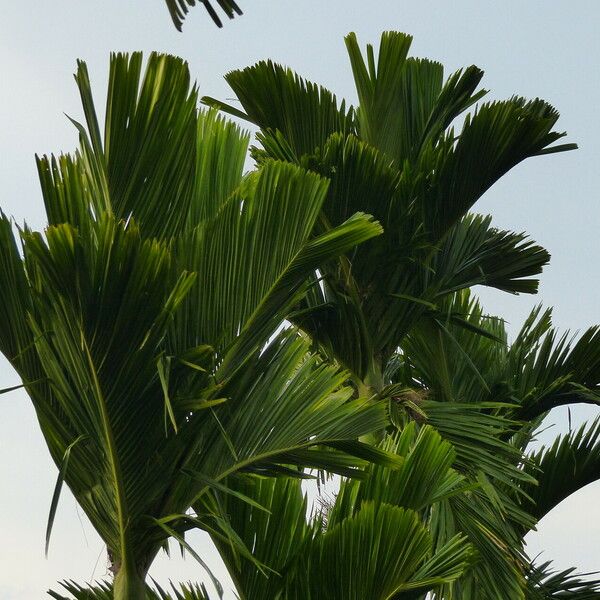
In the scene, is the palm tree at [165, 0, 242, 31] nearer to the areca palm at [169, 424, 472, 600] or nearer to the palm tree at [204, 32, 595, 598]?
the areca palm at [169, 424, 472, 600]

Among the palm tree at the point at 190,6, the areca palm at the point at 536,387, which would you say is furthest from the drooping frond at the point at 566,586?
the palm tree at the point at 190,6

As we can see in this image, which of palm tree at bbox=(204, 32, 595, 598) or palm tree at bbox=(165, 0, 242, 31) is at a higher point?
palm tree at bbox=(204, 32, 595, 598)

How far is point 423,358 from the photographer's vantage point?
20.3 ft

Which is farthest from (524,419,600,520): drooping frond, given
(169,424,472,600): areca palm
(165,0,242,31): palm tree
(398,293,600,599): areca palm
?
(165,0,242,31): palm tree

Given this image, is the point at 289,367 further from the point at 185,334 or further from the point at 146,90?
the point at 146,90

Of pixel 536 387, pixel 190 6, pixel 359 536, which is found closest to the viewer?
pixel 190 6

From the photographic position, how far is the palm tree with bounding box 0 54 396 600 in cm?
316

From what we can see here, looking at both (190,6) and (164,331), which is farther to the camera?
(164,331)

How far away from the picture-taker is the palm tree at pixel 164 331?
3156 millimetres

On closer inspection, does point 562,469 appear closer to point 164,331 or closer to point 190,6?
point 164,331

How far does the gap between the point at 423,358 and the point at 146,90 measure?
10.2ft

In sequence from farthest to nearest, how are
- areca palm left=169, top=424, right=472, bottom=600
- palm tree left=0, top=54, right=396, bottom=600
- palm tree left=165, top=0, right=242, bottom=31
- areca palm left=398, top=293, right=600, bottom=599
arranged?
areca palm left=398, top=293, right=600, bottom=599 → areca palm left=169, top=424, right=472, bottom=600 → palm tree left=0, top=54, right=396, bottom=600 → palm tree left=165, top=0, right=242, bottom=31

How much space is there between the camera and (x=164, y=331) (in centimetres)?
318

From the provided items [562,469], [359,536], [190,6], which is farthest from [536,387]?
[190,6]
